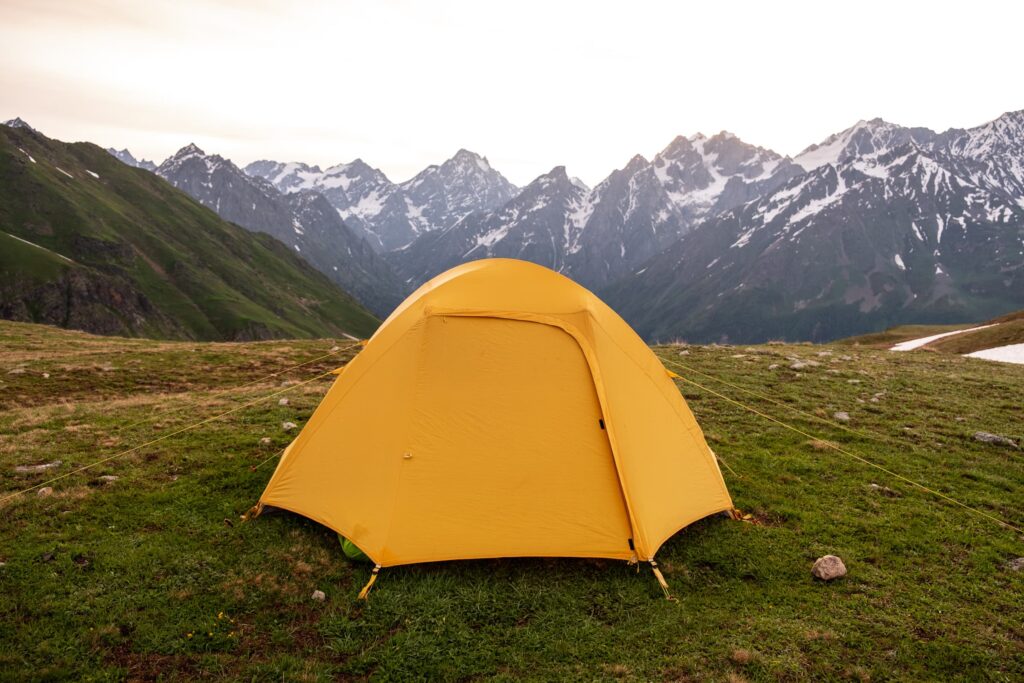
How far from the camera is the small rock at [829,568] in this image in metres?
8.20

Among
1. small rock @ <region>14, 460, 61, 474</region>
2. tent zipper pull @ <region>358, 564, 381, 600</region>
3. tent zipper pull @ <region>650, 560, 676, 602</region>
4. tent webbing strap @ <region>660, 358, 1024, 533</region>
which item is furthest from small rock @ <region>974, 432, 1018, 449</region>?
small rock @ <region>14, 460, 61, 474</region>

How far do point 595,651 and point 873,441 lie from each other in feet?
33.5

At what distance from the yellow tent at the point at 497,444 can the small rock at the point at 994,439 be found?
7815 mm

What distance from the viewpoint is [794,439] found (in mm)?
13766

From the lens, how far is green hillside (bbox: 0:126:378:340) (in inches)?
4729

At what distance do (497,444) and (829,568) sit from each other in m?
5.37

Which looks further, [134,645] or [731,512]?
[731,512]

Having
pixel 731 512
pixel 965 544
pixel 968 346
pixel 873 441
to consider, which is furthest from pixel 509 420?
pixel 968 346

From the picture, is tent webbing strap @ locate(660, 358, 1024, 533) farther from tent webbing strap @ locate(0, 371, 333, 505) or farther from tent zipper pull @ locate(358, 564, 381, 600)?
tent webbing strap @ locate(0, 371, 333, 505)

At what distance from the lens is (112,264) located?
146000 millimetres

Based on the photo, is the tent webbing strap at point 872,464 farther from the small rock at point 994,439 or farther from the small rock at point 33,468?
the small rock at point 33,468

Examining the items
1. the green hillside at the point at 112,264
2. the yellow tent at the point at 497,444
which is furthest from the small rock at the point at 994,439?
the green hillside at the point at 112,264

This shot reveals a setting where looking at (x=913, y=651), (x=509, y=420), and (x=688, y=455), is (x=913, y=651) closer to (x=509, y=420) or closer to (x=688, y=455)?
(x=688, y=455)

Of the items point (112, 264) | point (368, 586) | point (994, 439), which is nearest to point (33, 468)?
point (368, 586)
